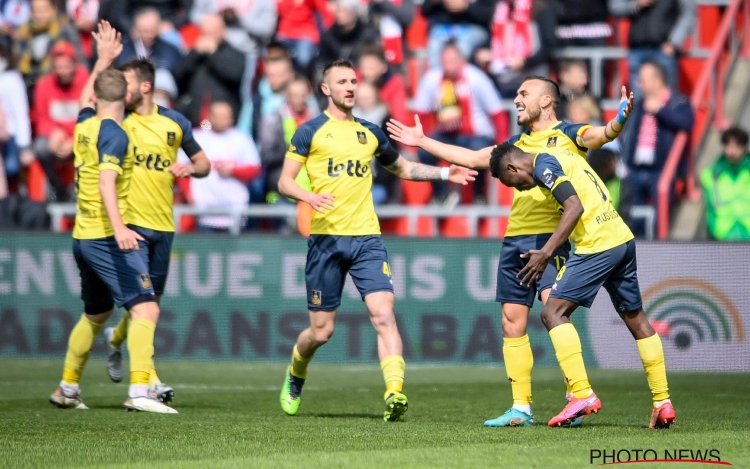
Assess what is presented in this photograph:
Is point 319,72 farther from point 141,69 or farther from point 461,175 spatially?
point 461,175

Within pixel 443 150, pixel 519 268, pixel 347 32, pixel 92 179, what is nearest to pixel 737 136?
pixel 347 32

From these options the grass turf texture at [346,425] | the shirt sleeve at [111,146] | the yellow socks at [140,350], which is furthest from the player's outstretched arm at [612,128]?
the yellow socks at [140,350]

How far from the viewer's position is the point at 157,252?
11.5 m

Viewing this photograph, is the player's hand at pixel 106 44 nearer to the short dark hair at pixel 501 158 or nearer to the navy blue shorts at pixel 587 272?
the short dark hair at pixel 501 158

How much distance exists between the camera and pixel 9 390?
12656mm

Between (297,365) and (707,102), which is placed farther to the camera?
(707,102)

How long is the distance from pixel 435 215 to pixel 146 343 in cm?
676

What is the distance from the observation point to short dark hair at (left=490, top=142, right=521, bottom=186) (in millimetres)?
9125

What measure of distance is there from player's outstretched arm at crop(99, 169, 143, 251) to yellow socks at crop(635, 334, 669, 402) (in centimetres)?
377

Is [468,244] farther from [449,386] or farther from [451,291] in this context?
[449,386]

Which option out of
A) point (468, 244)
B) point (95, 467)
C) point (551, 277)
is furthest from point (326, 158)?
point (468, 244)

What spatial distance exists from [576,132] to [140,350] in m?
3.68

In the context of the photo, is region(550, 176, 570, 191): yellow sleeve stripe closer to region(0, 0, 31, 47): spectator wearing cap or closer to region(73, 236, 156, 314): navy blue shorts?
region(73, 236, 156, 314): navy blue shorts

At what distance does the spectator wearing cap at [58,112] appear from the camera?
1795 cm
